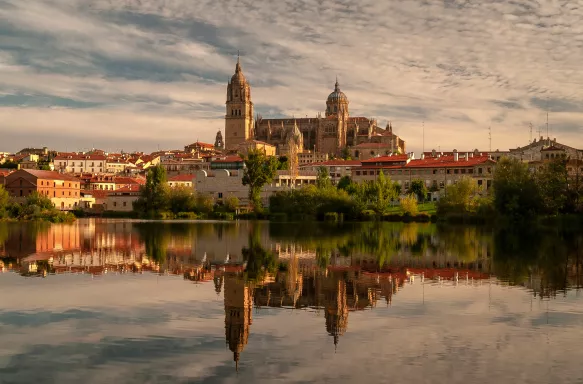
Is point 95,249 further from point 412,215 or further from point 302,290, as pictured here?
point 412,215

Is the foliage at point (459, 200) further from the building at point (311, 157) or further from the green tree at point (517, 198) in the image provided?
the building at point (311, 157)

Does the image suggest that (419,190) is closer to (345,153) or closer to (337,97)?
(345,153)

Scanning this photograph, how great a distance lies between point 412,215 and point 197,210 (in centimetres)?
2398

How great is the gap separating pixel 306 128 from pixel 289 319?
142 metres

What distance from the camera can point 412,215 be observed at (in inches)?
2721

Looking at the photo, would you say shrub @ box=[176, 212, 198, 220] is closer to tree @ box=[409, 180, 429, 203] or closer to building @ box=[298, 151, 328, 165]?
tree @ box=[409, 180, 429, 203]

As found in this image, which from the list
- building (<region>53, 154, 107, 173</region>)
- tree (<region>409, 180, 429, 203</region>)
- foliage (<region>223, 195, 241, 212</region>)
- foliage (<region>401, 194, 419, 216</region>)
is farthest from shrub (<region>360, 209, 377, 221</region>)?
building (<region>53, 154, 107, 173</region>)

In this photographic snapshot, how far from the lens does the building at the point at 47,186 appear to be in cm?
8306

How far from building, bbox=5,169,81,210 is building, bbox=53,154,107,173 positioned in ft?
144

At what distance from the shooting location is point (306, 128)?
510 feet

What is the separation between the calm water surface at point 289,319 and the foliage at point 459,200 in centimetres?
3750

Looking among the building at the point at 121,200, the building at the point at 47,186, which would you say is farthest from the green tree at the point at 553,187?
Answer: the building at the point at 47,186

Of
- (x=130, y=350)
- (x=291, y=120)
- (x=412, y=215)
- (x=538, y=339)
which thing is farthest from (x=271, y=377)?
(x=291, y=120)

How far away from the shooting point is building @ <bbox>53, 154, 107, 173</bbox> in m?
134
